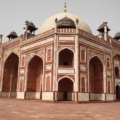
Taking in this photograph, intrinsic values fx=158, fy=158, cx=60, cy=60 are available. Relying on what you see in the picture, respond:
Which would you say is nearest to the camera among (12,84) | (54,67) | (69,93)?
(54,67)

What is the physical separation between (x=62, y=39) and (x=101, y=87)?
7.73 m

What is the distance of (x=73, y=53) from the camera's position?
1656cm

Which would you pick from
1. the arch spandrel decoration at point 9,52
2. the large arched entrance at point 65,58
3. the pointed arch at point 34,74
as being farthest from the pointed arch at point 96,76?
the arch spandrel decoration at point 9,52

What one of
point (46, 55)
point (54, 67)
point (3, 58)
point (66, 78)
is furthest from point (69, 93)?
point (3, 58)

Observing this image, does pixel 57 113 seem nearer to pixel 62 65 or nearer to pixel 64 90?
pixel 62 65

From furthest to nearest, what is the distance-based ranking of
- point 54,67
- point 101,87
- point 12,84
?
point 12,84 < point 101,87 < point 54,67

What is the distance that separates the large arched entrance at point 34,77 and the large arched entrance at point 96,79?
632 cm

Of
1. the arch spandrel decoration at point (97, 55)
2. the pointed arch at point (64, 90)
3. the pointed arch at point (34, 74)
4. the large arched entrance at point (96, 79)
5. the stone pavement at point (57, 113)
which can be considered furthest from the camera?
the pointed arch at point (34, 74)

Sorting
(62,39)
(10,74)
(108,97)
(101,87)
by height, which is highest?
(62,39)

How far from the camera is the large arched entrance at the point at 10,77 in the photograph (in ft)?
80.1

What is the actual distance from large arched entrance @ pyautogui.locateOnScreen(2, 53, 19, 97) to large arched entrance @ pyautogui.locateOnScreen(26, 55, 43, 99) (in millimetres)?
5454

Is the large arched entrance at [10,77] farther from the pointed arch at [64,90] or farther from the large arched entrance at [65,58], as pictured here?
the pointed arch at [64,90]

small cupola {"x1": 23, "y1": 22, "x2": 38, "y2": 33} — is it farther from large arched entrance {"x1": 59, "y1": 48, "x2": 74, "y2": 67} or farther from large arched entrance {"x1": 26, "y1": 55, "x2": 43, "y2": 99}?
large arched entrance {"x1": 59, "y1": 48, "x2": 74, "y2": 67}

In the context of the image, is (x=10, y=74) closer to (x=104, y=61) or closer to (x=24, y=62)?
(x=24, y=62)
